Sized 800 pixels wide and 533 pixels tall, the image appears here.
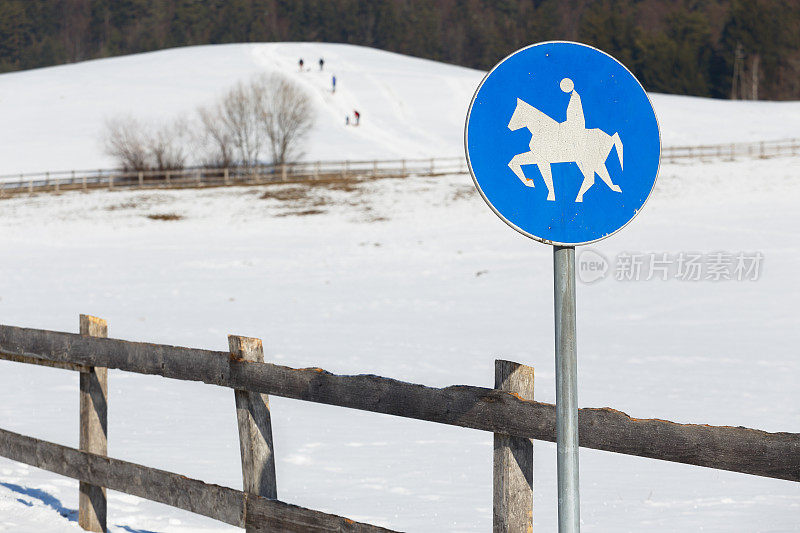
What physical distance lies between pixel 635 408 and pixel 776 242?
68.6 ft

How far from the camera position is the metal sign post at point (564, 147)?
3.52 m

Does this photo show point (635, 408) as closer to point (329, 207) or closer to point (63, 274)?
point (63, 274)

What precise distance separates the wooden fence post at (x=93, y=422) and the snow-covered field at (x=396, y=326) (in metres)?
0.19

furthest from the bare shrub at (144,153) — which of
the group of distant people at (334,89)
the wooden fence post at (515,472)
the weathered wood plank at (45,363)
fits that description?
the wooden fence post at (515,472)

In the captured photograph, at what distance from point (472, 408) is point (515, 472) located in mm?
348

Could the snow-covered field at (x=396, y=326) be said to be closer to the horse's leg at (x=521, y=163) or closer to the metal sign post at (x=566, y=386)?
the metal sign post at (x=566, y=386)

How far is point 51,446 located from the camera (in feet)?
22.3

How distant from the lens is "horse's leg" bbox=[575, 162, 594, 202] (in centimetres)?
352

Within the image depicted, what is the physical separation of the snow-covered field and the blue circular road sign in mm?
4456

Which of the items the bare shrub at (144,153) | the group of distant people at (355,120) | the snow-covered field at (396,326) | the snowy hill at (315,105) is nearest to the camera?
the snow-covered field at (396,326)

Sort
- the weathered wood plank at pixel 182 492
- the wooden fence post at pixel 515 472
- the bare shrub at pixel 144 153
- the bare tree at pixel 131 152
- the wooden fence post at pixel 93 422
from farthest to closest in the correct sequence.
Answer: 1. the bare shrub at pixel 144 153
2. the bare tree at pixel 131 152
3. the wooden fence post at pixel 93 422
4. the weathered wood plank at pixel 182 492
5. the wooden fence post at pixel 515 472

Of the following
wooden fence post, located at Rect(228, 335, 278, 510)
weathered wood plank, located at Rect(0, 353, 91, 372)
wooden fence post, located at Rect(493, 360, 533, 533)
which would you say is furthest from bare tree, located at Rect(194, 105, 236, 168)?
wooden fence post, located at Rect(493, 360, 533, 533)

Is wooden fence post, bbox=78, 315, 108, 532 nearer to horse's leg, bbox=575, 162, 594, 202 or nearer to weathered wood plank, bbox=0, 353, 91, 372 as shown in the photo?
weathered wood plank, bbox=0, 353, 91, 372

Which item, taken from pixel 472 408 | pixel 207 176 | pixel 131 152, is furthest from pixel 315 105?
pixel 472 408
